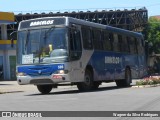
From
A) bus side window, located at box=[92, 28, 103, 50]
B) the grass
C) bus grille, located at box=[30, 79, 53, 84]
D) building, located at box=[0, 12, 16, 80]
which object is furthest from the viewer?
building, located at box=[0, 12, 16, 80]

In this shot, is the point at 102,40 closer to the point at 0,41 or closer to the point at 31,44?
the point at 31,44

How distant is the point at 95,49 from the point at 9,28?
175 ft

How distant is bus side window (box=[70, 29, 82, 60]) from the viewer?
21616 mm

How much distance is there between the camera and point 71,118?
11922 mm

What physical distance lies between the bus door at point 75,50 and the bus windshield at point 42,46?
1.44 ft

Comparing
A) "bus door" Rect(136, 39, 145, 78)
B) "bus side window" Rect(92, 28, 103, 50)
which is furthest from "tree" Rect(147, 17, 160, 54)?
"bus side window" Rect(92, 28, 103, 50)

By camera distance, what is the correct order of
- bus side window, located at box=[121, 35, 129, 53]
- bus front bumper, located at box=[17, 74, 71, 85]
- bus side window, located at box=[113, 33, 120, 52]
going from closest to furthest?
bus front bumper, located at box=[17, 74, 71, 85] → bus side window, located at box=[113, 33, 120, 52] → bus side window, located at box=[121, 35, 129, 53]

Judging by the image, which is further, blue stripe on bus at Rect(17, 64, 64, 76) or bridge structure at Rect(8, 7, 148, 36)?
bridge structure at Rect(8, 7, 148, 36)

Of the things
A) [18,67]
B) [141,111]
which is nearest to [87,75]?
[18,67]

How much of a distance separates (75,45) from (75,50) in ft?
0.77

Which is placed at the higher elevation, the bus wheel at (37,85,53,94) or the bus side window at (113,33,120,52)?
the bus side window at (113,33,120,52)

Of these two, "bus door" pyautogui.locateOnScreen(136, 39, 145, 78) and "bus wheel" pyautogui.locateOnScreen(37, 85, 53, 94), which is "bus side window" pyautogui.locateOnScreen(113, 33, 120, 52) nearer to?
"bus door" pyautogui.locateOnScreen(136, 39, 145, 78)

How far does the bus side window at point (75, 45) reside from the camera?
21.6m

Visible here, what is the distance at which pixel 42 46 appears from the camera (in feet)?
70.7
